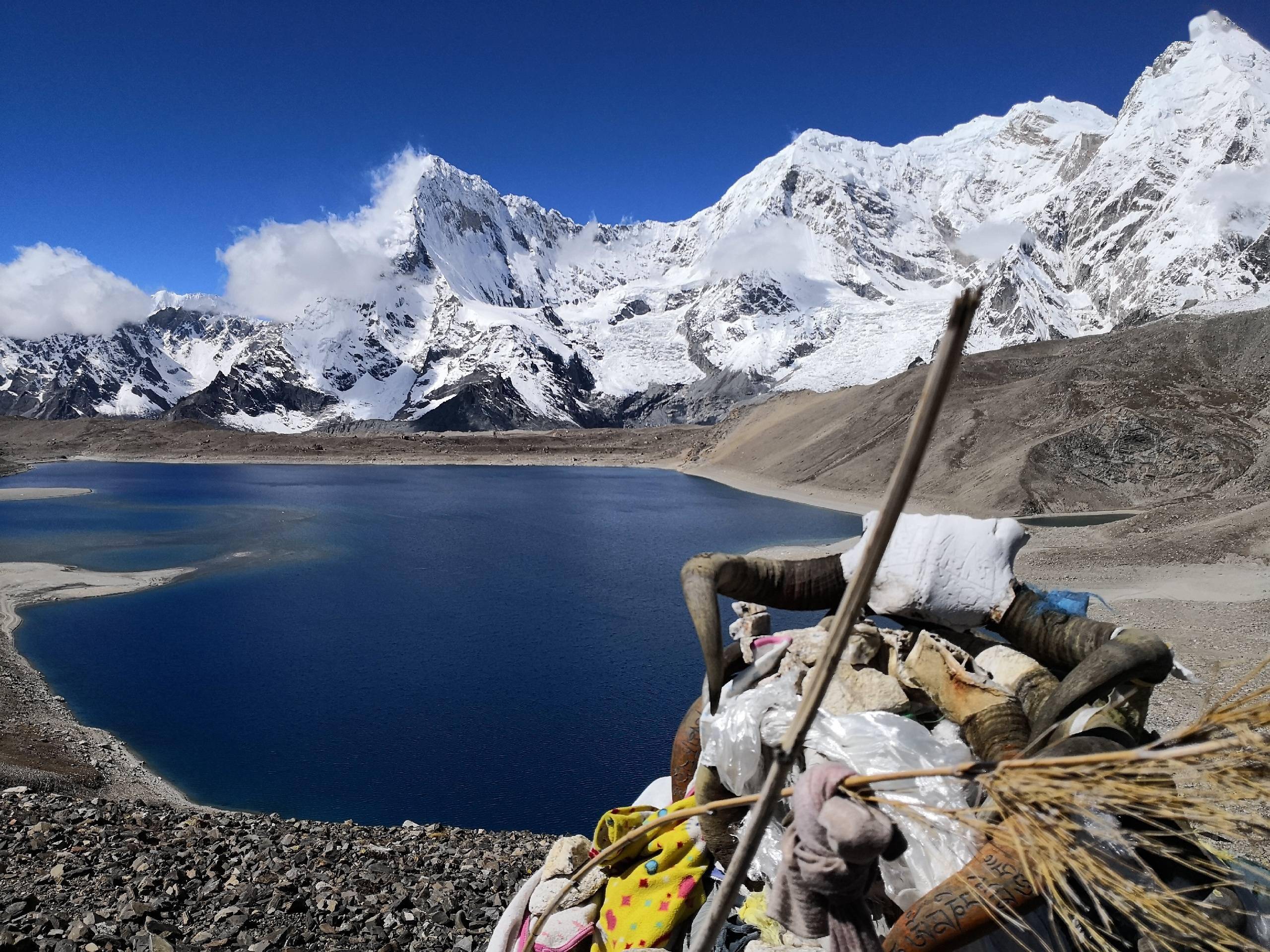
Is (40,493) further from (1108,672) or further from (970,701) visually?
(1108,672)

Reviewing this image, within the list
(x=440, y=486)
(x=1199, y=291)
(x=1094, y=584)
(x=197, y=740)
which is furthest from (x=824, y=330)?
(x=197, y=740)

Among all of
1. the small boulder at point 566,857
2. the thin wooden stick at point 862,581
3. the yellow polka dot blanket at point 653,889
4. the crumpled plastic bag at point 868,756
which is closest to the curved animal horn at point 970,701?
the crumpled plastic bag at point 868,756

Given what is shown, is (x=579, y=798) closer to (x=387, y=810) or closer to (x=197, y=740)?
(x=387, y=810)

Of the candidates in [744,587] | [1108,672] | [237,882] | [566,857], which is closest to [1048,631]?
[1108,672]

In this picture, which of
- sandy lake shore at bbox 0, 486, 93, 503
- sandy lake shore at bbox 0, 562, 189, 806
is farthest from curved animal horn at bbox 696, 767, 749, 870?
sandy lake shore at bbox 0, 486, 93, 503

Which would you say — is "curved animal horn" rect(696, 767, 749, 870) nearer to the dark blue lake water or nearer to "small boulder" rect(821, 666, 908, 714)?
"small boulder" rect(821, 666, 908, 714)

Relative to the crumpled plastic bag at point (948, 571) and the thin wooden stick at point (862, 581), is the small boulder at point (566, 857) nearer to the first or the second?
the crumpled plastic bag at point (948, 571)
